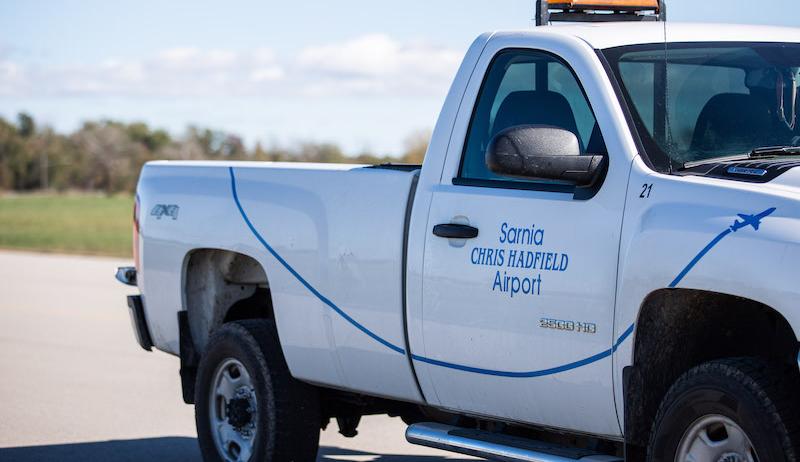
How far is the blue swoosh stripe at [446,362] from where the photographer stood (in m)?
4.78

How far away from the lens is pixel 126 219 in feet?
203

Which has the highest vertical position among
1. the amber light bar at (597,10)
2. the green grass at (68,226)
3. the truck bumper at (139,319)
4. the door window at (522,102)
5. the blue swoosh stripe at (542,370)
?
the amber light bar at (597,10)

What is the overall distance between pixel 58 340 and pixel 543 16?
25.3ft

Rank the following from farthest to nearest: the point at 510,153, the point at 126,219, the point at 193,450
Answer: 1. the point at 126,219
2. the point at 193,450
3. the point at 510,153

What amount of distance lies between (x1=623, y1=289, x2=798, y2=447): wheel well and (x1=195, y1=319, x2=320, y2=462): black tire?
2176 millimetres

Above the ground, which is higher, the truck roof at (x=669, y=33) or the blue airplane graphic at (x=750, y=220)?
the truck roof at (x=669, y=33)

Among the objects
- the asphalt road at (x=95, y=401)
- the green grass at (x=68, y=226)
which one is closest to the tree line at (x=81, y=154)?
the green grass at (x=68, y=226)

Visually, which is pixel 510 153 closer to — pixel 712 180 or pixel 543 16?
pixel 712 180

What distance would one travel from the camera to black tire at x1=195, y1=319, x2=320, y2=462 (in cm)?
683

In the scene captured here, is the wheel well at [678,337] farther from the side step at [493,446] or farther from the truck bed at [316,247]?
the truck bed at [316,247]

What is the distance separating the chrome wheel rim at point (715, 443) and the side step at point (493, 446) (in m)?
0.56

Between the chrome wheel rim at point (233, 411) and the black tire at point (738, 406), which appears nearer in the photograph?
the black tire at point (738, 406)

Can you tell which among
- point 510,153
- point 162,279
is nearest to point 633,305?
point 510,153

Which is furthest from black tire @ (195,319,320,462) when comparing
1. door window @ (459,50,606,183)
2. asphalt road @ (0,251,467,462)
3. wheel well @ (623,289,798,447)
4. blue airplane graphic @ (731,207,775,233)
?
blue airplane graphic @ (731,207,775,233)
